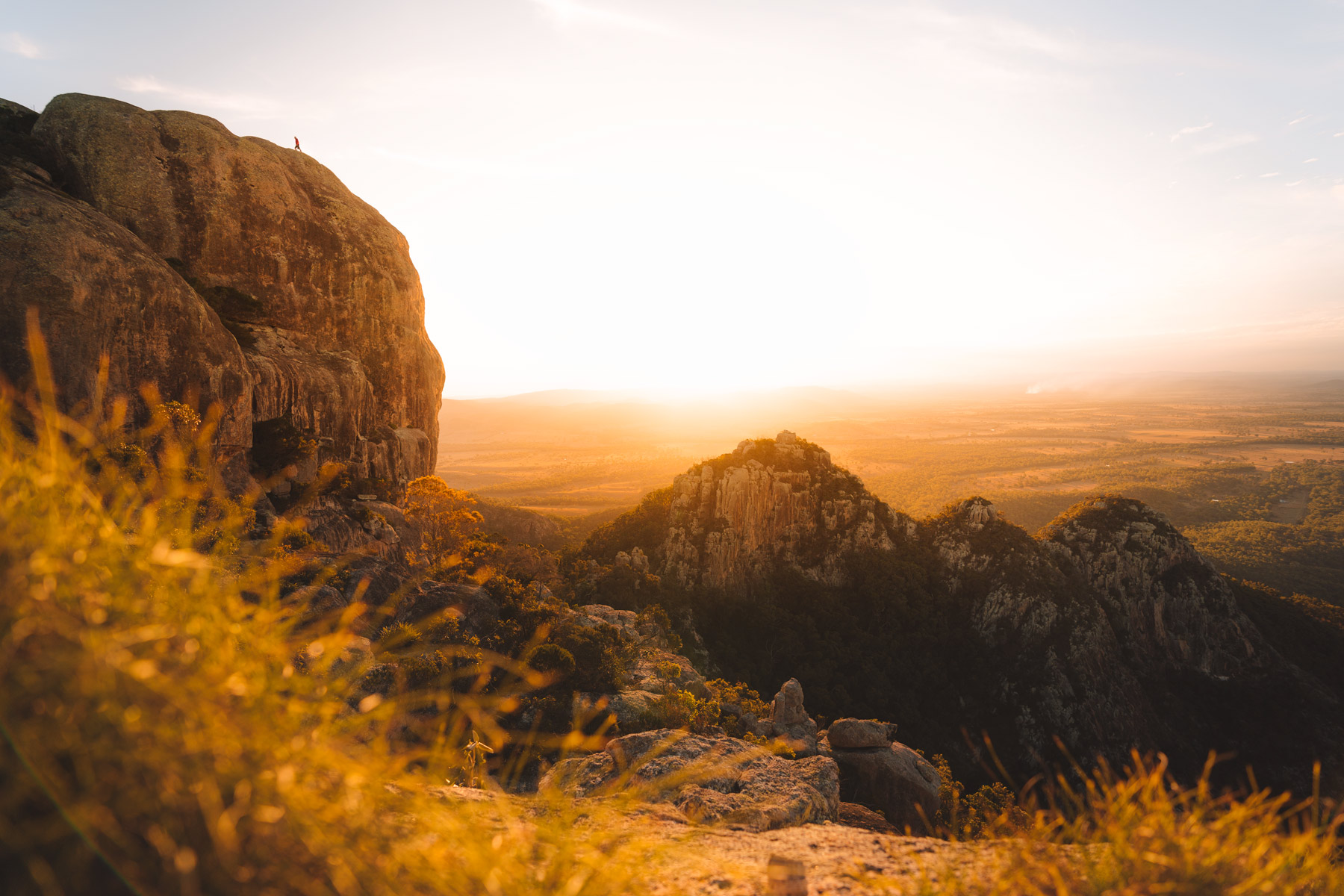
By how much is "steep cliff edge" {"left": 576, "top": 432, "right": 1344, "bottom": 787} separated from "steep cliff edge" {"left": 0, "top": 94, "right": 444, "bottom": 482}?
17155mm

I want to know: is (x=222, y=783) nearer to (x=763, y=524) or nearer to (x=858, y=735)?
(x=858, y=735)

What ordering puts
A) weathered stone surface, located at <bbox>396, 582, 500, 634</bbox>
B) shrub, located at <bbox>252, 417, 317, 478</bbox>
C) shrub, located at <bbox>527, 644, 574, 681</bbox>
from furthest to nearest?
shrub, located at <bbox>252, 417, 317, 478</bbox> < shrub, located at <bbox>527, 644, 574, 681</bbox> < weathered stone surface, located at <bbox>396, 582, 500, 634</bbox>

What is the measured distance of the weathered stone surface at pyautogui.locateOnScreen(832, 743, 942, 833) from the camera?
17.4 m

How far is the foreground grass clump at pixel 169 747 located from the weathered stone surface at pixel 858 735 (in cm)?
1946

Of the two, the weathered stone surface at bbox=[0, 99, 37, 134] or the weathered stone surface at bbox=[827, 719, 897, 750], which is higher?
the weathered stone surface at bbox=[0, 99, 37, 134]

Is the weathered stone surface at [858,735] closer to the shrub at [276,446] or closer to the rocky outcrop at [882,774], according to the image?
the rocky outcrop at [882,774]

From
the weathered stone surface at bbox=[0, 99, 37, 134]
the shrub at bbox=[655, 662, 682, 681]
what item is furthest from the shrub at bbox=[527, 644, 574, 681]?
the weathered stone surface at bbox=[0, 99, 37, 134]

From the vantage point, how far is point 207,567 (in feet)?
8.41

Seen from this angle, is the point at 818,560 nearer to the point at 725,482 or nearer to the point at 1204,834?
the point at 725,482

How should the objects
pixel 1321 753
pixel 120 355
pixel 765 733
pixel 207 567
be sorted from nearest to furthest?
pixel 207 567
pixel 120 355
pixel 765 733
pixel 1321 753

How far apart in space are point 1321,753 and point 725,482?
3958 centimetres

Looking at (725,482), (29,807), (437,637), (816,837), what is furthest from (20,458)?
(725,482)

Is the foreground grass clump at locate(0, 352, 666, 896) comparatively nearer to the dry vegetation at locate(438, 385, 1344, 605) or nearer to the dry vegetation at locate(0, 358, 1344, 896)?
the dry vegetation at locate(0, 358, 1344, 896)

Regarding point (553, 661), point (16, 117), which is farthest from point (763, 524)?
point (16, 117)
